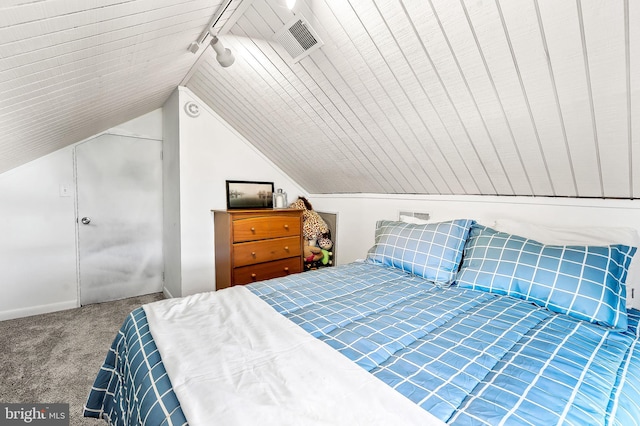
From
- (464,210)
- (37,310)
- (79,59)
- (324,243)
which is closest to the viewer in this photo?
(79,59)

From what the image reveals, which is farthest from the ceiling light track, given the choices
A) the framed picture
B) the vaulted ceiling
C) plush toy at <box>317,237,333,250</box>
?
plush toy at <box>317,237,333,250</box>

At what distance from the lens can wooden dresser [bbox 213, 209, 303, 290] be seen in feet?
8.44

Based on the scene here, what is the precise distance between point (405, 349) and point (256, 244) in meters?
1.93

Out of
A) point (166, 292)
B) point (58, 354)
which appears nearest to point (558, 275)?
point (58, 354)

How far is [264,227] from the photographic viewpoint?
276 centimetres

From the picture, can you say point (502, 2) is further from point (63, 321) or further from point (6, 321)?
point (6, 321)

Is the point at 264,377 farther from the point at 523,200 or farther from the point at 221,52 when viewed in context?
the point at 523,200

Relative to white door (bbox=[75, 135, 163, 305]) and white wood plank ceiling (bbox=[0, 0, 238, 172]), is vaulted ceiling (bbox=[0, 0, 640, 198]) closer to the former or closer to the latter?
white wood plank ceiling (bbox=[0, 0, 238, 172])

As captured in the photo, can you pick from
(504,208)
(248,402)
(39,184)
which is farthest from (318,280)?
(39,184)

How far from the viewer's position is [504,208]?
201 centimetres

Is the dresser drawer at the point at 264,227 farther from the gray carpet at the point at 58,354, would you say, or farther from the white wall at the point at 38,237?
the white wall at the point at 38,237

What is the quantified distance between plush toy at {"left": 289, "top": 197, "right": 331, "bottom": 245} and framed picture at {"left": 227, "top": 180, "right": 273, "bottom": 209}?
0.37m

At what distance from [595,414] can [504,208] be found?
154 cm

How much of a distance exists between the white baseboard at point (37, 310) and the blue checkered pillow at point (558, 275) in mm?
3575
